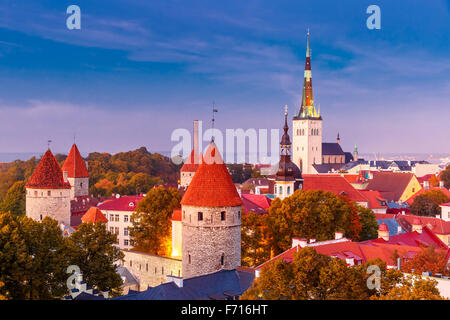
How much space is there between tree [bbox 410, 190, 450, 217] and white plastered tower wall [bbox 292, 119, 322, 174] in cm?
6544

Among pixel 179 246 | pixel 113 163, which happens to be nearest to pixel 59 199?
pixel 179 246

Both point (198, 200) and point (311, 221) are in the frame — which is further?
point (311, 221)

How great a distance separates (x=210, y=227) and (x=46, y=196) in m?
19.6

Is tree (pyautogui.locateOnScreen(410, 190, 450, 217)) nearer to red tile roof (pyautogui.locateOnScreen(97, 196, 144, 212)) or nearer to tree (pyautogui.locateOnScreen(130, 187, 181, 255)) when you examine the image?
red tile roof (pyautogui.locateOnScreen(97, 196, 144, 212))

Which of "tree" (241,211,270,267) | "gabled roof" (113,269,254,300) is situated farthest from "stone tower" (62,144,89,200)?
"gabled roof" (113,269,254,300)

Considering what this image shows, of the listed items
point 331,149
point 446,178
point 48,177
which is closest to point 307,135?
point 331,149

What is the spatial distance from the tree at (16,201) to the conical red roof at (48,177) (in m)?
18.8

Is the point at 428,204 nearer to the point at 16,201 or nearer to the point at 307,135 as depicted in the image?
the point at 16,201

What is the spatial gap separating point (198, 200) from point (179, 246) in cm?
910

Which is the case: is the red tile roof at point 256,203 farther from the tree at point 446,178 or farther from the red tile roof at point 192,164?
the tree at point 446,178

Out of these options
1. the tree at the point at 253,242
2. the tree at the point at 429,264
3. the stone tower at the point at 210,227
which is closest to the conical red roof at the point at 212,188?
the stone tower at the point at 210,227

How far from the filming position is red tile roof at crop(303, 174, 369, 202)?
49844 millimetres
